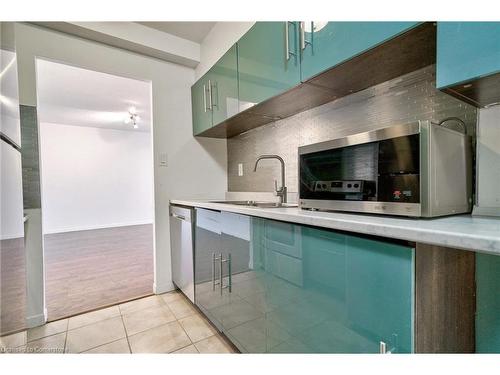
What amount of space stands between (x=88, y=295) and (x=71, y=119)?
13.6ft

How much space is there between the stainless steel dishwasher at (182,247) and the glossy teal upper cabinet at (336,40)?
1263 mm

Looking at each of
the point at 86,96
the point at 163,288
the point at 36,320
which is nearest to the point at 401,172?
the point at 163,288

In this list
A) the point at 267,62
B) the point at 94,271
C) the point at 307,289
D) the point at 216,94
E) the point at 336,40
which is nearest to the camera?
the point at 307,289

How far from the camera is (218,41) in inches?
81.3

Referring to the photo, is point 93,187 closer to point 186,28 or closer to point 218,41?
point 186,28

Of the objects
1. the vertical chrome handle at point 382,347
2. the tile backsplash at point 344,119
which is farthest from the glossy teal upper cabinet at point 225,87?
the vertical chrome handle at point 382,347

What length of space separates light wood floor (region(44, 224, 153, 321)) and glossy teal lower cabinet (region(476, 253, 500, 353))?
7.50 feet

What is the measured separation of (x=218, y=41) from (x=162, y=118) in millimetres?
863

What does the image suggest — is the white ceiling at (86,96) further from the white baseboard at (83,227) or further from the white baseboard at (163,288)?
the white baseboard at (83,227)

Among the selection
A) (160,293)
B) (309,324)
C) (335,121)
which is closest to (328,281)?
(309,324)

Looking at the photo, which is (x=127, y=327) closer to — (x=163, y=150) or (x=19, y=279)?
(x=19, y=279)

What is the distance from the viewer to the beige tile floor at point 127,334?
1408 mm

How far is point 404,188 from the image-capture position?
75 centimetres

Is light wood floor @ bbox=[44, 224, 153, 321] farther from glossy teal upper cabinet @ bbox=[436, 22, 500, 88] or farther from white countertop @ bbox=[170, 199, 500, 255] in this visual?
glossy teal upper cabinet @ bbox=[436, 22, 500, 88]
